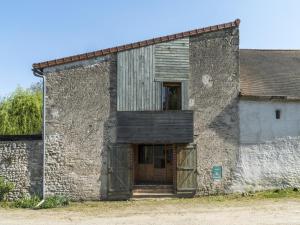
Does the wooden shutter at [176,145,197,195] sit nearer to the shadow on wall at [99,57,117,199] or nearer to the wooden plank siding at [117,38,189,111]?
the wooden plank siding at [117,38,189,111]

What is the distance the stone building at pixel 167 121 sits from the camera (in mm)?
15242

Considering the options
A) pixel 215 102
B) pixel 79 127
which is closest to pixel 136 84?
pixel 79 127

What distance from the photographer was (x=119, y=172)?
15.2m

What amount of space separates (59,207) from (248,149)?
749 cm

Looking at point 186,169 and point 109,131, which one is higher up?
point 109,131

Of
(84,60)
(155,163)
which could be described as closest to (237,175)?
(155,163)

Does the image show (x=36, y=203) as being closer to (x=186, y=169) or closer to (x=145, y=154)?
(x=145, y=154)

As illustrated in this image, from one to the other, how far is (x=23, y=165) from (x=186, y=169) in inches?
243

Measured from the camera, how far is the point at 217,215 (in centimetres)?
1179

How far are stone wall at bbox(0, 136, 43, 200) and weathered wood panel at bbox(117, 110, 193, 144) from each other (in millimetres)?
3204

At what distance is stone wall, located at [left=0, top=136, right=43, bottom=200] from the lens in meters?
15.1

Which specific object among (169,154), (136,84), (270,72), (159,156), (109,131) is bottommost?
(159,156)

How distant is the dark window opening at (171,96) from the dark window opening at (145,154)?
249 centimetres

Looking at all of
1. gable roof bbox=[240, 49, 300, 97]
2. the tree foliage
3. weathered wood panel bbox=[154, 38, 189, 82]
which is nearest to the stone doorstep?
weathered wood panel bbox=[154, 38, 189, 82]
